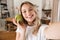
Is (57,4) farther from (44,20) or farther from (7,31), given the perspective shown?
(7,31)

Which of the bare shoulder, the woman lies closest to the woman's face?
the woman

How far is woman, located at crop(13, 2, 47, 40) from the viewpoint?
1.33m

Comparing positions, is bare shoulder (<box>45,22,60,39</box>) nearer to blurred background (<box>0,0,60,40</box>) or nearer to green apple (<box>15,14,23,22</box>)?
blurred background (<box>0,0,60,40</box>)

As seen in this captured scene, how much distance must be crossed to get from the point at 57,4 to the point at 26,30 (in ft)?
1.28

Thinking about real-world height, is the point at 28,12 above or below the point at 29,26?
above

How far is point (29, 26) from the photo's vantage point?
4.48 ft

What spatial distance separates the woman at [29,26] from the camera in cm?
133

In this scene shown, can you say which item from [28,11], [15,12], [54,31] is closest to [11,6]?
[15,12]

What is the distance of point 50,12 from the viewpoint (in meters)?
1.32

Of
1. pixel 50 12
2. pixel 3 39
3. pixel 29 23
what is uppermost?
pixel 50 12

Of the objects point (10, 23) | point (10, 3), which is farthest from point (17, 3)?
point (10, 23)

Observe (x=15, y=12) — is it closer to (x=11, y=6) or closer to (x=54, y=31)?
(x=11, y=6)

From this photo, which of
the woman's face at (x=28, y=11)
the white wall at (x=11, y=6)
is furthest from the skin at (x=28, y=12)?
the white wall at (x=11, y=6)

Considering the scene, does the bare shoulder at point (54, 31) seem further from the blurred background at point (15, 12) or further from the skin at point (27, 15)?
the skin at point (27, 15)
